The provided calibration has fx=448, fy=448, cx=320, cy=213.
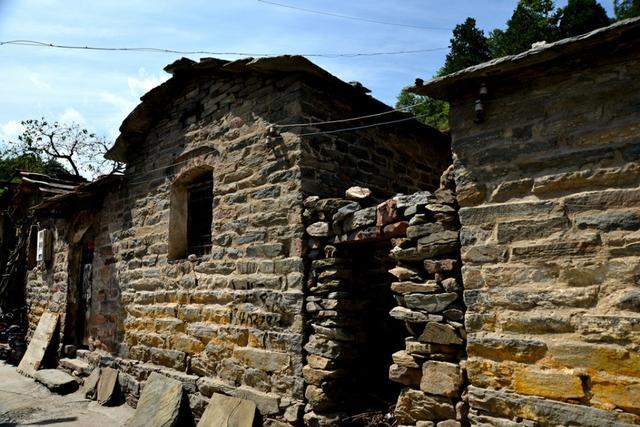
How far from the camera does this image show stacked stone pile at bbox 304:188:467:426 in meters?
3.31

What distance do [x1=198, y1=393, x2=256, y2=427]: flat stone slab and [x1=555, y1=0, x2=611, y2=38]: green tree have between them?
46.5 feet

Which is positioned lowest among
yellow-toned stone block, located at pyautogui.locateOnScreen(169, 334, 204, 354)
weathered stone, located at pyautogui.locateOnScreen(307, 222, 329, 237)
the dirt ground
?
the dirt ground

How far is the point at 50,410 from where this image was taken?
621cm

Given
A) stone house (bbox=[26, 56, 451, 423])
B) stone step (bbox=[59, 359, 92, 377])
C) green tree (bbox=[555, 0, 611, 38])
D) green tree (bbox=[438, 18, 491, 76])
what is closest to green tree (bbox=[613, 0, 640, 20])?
green tree (bbox=[555, 0, 611, 38])

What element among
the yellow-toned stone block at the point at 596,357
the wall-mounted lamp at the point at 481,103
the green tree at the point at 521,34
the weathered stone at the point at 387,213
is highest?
the green tree at the point at 521,34

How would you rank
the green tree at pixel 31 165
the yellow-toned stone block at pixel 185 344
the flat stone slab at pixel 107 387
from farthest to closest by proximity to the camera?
the green tree at pixel 31 165
the flat stone slab at pixel 107 387
the yellow-toned stone block at pixel 185 344

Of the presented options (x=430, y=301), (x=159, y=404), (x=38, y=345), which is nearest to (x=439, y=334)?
(x=430, y=301)

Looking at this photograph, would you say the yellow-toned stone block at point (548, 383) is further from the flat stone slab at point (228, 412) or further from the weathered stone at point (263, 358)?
the flat stone slab at point (228, 412)

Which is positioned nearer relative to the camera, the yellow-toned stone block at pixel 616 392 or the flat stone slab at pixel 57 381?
the yellow-toned stone block at pixel 616 392

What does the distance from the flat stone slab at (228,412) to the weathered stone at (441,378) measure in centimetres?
190

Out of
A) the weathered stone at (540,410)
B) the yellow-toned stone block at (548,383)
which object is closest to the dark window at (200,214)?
the weathered stone at (540,410)

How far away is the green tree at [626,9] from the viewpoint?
13164 millimetres

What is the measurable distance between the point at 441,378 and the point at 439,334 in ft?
1.03

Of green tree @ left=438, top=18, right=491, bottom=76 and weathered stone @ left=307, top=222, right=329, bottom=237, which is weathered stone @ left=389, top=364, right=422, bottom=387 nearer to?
weathered stone @ left=307, top=222, right=329, bottom=237
